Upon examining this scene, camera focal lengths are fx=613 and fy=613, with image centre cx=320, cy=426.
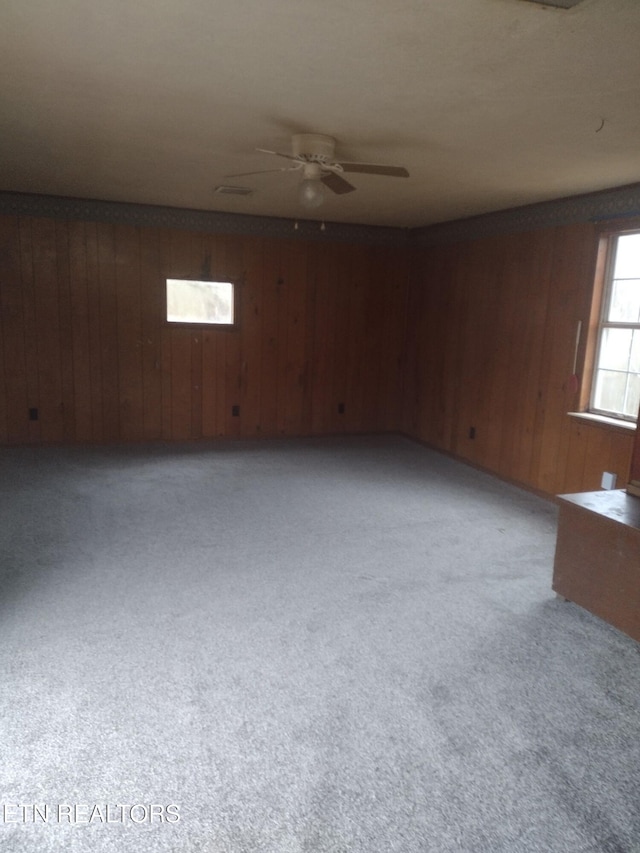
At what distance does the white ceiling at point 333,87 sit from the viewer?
1930mm

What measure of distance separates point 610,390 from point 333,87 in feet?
9.74

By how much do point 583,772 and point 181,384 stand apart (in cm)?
503

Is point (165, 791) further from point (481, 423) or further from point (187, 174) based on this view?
point (481, 423)

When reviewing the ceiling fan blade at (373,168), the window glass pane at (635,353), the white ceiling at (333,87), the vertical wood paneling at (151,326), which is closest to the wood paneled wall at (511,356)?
the window glass pane at (635,353)

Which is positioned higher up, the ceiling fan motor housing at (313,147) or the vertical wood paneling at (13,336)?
the ceiling fan motor housing at (313,147)

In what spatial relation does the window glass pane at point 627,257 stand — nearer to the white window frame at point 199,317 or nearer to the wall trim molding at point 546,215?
the wall trim molding at point 546,215

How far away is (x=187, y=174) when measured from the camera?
4297mm

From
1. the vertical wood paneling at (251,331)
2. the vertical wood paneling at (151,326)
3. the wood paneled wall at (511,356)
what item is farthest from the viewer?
the vertical wood paneling at (251,331)

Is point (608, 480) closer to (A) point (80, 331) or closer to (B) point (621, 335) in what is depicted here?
(B) point (621, 335)

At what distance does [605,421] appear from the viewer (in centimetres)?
425

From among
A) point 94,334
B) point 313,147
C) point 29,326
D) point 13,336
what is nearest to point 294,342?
point 94,334

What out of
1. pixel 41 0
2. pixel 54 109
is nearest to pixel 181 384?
pixel 54 109

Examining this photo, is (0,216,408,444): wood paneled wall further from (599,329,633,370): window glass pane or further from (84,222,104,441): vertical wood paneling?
(599,329,633,370): window glass pane

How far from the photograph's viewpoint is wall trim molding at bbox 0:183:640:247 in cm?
433
